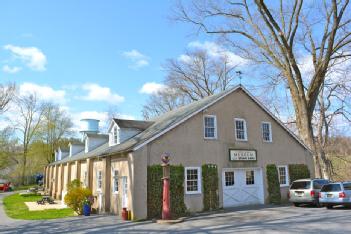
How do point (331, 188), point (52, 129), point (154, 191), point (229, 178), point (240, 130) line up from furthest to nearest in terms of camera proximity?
point (52, 129) → point (240, 130) → point (229, 178) → point (331, 188) → point (154, 191)

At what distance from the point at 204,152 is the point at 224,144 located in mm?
1674

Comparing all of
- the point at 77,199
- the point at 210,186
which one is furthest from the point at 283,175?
the point at 77,199

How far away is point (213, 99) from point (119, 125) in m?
6.15

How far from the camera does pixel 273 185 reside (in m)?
21.6

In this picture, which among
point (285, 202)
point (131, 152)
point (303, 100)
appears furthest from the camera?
point (303, 100)

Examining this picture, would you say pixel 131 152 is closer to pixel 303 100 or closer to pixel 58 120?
pixel 303 100

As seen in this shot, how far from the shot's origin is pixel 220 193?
63.7 ft

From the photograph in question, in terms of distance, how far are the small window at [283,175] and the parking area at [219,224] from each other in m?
5.38

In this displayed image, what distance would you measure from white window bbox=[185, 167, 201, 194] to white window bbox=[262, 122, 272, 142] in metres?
6.25

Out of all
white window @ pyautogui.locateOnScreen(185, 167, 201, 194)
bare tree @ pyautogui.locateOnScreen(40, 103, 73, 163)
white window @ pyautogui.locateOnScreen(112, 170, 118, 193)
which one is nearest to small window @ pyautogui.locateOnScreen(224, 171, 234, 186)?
white window @ pyautogui.locateOnScreen(185, 167, 201, 194)

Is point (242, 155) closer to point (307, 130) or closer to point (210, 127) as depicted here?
point (210, 127)

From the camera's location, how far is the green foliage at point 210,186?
18750 millimetres

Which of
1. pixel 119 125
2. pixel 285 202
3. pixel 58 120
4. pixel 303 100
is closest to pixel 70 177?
pixel 119 125

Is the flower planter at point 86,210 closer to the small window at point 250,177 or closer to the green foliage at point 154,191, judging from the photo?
the green foliage at point 154,191
